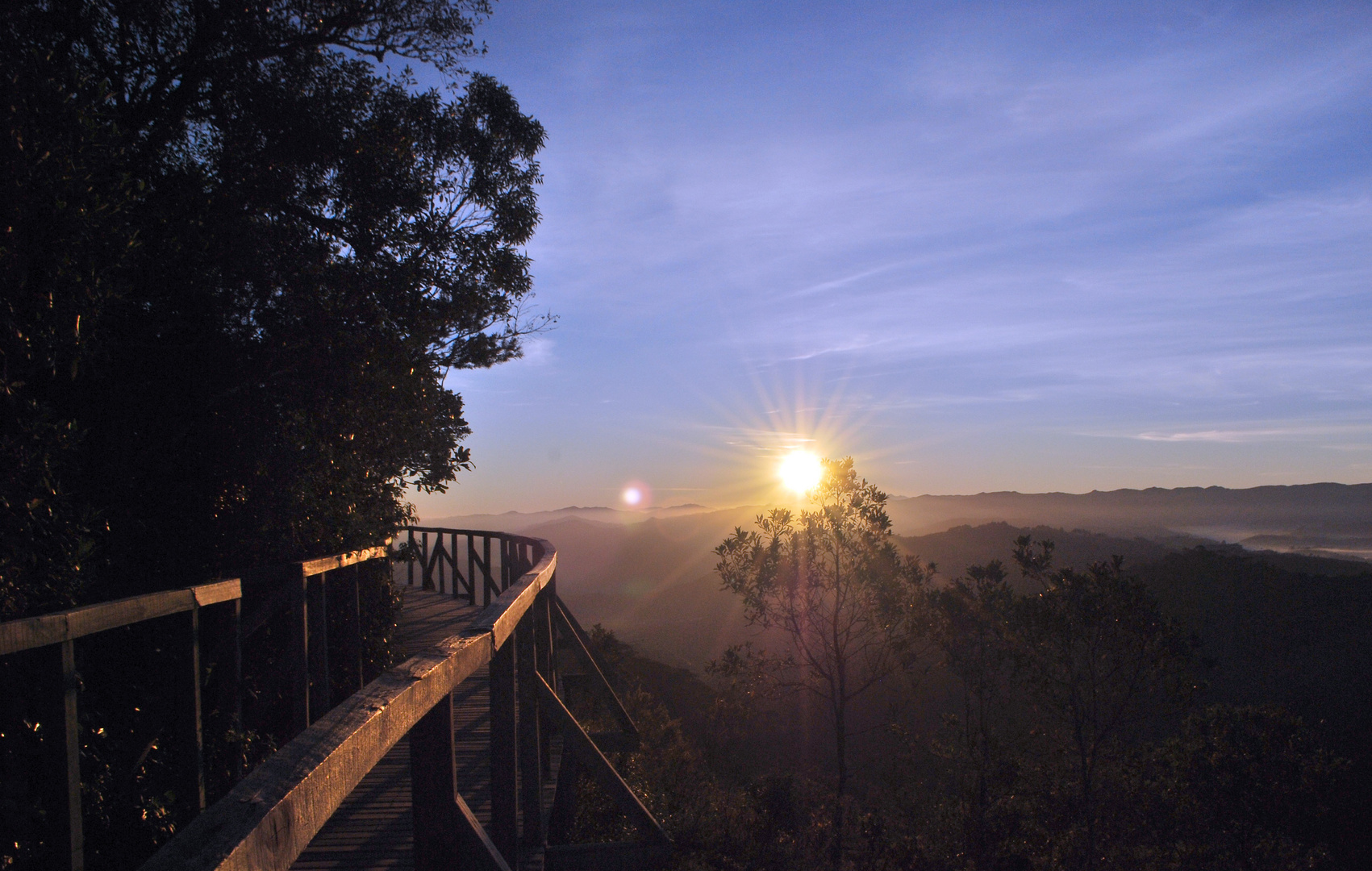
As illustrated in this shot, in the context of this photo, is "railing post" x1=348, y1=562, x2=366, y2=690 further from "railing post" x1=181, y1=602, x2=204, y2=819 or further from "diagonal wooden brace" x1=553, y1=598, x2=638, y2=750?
"railing post" x1=181, y1=602, x2=204, y2=819

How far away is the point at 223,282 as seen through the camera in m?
6.31

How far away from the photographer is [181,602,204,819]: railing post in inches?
124

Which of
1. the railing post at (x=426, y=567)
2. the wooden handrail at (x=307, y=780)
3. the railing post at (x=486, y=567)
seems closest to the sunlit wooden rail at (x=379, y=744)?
the wooden handrail at (x=307, y=780)

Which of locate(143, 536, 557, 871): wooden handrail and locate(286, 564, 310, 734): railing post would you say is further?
locate(286, 564, 310, 734): railing post

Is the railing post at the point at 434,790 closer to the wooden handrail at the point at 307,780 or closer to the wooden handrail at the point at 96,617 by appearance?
the wooden handrail at the point at 307,780

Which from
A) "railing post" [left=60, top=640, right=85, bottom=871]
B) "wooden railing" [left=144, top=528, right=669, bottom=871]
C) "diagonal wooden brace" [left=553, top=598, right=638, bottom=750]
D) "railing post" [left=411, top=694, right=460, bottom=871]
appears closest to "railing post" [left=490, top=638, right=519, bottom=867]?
"wooden railing" [left=144, top=528, right=669, bottom=871]

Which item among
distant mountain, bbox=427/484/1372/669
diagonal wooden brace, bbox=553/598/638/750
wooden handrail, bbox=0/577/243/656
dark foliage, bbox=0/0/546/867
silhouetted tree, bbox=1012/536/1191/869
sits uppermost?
dark foliage, bbox=0/0/546/867

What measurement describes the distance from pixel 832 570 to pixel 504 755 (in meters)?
20.3

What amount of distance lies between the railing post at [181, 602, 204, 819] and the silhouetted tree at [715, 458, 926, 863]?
17.9 meters

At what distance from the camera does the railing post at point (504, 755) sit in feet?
8.16

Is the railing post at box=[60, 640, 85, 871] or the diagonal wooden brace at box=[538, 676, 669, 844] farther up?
the railing post at box=[60, 640, 85, 871]

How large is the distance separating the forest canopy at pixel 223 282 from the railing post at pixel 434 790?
3004mm

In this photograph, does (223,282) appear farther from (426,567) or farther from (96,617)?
(426,567)

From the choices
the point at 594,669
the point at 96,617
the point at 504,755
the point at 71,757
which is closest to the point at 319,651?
the point at 96,617
